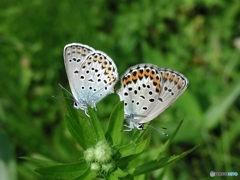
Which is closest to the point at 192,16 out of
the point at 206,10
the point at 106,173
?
the point at 206,10

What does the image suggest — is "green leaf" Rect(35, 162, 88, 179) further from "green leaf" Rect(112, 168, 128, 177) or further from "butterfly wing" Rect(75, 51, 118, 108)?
"butterfly wing" Rect(75, 51, 118, 108)

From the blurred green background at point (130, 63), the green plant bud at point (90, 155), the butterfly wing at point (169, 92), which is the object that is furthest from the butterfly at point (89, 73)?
the blurred green background at point (130, 63)

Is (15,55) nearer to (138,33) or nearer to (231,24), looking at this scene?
(138,33)

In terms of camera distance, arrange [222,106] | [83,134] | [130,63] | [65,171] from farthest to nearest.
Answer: [130,63] → [222,106] → [83,134] → [65,171]

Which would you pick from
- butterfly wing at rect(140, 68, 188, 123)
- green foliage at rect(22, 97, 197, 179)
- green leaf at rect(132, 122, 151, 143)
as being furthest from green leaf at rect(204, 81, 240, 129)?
green foliage at rect(22, 97, 197, 179)

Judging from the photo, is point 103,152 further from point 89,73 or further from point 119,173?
point 89,73

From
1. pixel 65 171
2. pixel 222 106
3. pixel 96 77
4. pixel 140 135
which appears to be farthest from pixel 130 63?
pixel 65 171

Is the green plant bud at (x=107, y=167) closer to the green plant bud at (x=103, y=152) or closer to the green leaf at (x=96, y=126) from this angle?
the green plant bud at (x=103, y=152)
